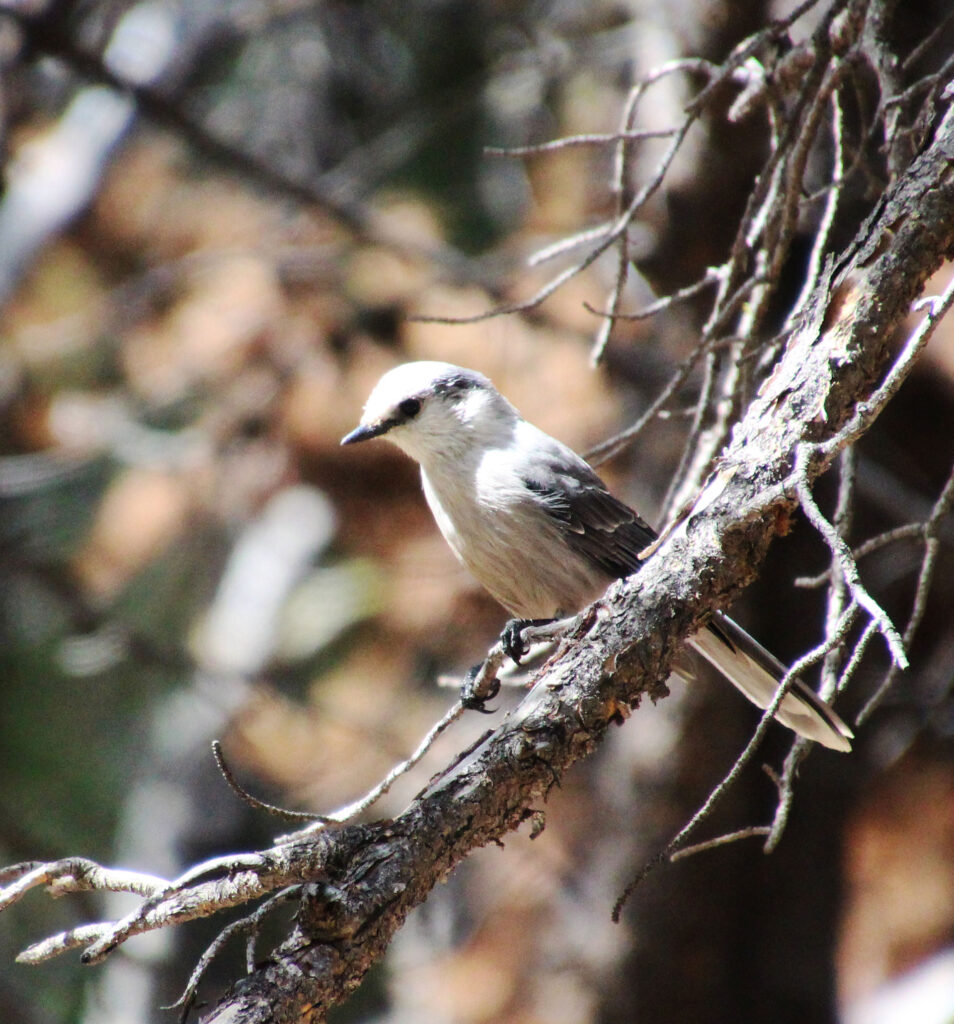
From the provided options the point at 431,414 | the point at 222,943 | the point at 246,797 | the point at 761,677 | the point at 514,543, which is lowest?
the point at 761,677

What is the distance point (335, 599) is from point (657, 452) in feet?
7.44

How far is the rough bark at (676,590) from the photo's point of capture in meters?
1.82

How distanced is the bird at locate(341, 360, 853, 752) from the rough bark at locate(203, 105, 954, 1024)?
127 centimetres

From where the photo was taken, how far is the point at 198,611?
722cm

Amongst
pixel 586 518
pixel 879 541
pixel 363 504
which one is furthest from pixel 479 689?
pixel 363 504

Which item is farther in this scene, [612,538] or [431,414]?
[431,414]

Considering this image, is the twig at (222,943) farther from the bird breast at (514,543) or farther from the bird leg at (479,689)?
the bird breast at (514,543)

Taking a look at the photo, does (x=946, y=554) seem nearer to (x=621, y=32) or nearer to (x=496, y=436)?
(x=496, y=436)

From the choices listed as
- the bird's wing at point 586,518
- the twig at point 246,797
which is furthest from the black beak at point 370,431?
the twig at point 246,797

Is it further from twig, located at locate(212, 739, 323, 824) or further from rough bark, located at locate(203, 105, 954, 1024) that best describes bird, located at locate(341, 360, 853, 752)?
twig, located at locate(212, 739, 323, 824)

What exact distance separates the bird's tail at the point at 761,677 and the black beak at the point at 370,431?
1.16 metres

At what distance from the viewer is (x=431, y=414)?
143 inches

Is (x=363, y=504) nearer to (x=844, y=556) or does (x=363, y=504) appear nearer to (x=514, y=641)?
(x=514, y=641)

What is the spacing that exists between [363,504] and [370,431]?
9.87 ft
